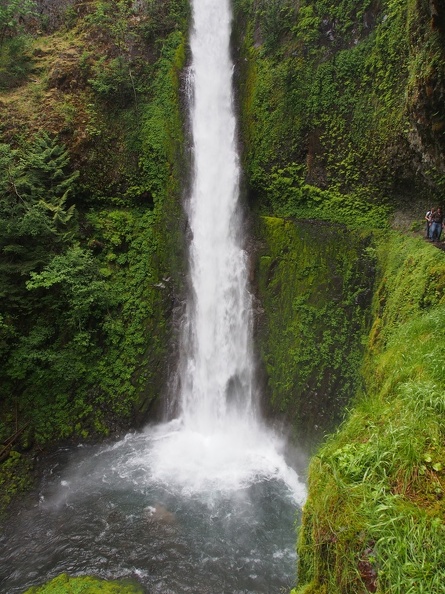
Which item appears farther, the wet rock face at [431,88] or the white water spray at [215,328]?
the white water spray at [215,328]

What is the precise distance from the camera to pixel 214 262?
12.1 meters

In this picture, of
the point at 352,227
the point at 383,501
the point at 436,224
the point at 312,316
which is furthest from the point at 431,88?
the point at 312,316

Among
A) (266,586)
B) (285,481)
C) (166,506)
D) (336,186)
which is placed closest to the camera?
(266,586)

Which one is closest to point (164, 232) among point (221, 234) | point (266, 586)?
point (221, 234)

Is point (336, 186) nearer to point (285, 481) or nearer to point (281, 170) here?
point (281, 170)

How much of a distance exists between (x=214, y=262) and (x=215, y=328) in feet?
7.19

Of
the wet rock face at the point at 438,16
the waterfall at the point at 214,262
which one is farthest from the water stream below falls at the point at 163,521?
the wet rock face at the point at 438,16

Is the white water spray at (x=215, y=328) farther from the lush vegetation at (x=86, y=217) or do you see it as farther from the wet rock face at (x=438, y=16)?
the wet rock face at (x=438, y=16)

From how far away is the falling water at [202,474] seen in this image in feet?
23.4

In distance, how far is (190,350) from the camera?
11562 mm

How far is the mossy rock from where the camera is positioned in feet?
21.5

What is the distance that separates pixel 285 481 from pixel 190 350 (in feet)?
15.1

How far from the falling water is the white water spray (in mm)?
35

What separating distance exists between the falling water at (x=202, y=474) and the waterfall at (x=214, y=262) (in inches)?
1.4
